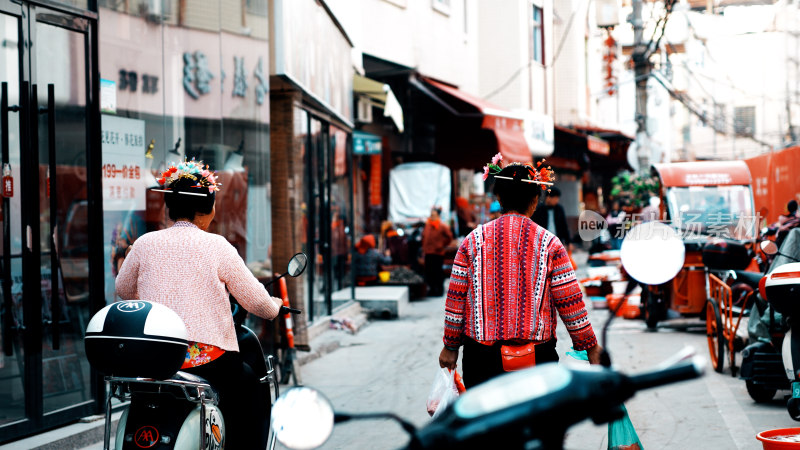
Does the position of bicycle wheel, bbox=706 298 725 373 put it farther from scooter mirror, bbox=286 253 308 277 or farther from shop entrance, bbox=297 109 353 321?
scooter mirror, bbox=286 253 308 277

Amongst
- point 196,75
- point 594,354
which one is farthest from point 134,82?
point 594,354

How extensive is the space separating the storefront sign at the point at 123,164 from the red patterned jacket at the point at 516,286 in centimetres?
378

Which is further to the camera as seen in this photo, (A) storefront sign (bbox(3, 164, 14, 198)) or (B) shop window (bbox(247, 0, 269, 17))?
(B) shop window (bbox(247, 0, 269, 17))

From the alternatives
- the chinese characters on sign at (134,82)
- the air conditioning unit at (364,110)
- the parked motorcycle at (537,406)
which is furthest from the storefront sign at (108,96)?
the air conditioning unit at (364,110)

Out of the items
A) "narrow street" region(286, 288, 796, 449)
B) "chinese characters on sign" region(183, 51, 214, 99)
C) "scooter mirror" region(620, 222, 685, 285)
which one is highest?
"chinese characters on sign" region(183, 51, 214, 99)

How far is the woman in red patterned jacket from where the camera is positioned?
432 centimetres

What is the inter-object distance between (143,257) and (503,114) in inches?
695

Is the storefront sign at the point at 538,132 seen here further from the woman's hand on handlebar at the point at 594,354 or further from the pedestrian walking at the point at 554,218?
the woman's hand on handlebar at the point at 594,354

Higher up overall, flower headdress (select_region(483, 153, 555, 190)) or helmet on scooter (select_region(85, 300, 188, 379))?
flower headdress (select_region(483, 153, 555, 190))

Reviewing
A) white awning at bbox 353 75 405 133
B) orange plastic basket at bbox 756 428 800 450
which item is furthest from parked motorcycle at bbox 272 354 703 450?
white awning at bbox 353 75 405 133

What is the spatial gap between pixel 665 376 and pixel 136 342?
2.28 meters

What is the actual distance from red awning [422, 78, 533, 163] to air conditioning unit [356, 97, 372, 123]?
135 centimetres

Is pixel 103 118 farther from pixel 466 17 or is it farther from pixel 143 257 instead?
pixel 466 17

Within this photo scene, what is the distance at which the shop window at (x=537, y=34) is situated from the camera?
25406 millimetres
